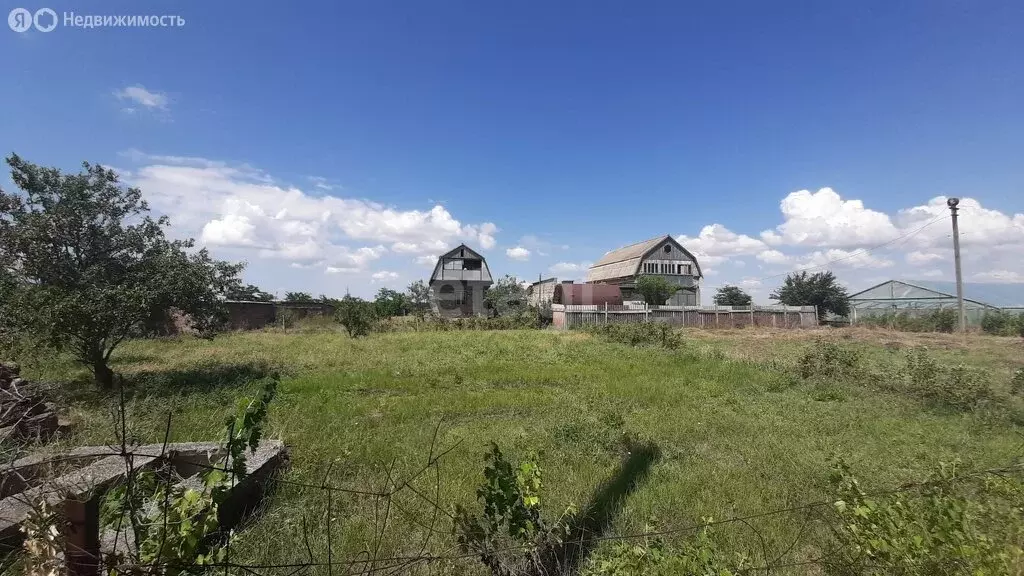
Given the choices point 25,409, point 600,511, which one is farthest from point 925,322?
point 25,409

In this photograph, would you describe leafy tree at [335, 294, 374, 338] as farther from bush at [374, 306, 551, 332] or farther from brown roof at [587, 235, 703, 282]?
brown roof at [587, 235, 703, 282]

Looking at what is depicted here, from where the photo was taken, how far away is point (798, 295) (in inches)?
1220

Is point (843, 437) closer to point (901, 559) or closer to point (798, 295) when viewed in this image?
point (901, 559)

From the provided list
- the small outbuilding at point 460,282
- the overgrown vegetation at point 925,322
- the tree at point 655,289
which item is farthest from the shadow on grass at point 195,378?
the overgrown vegetation at point 925,322

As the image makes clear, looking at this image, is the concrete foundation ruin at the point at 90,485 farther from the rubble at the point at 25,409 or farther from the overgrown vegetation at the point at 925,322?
the overgrown vegetation at the point at 925,322

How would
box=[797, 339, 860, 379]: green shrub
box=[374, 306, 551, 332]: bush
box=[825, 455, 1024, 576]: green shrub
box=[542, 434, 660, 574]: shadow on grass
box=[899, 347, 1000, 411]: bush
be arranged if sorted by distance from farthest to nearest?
box=[374, 306, 551, 332]: bush < box=[797, 339, 860, 379]: green shrub < box=[899, 347, 1000, 411]: bush < box=[542, 434, 660, 574]: shadow on grass < box=[825, 455, 1024, 576]: green shrub

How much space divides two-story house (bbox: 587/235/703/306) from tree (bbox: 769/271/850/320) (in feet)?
23.3

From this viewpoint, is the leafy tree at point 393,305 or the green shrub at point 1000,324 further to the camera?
the leafy tree at point 393,305

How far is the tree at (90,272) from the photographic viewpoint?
7.45 metres

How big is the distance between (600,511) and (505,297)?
3197cm

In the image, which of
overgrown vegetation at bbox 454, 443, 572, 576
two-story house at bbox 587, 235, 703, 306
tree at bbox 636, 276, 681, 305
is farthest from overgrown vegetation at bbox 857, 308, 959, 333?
overgrown vegetation at bbox 454, 443, 572, 576

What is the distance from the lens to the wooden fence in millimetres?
22031

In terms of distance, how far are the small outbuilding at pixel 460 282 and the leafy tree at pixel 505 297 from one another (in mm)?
739

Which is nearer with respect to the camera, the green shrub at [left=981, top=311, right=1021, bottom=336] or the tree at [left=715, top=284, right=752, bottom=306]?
the green shrub at [left=981, top=311, right=1021, bottom=336]
